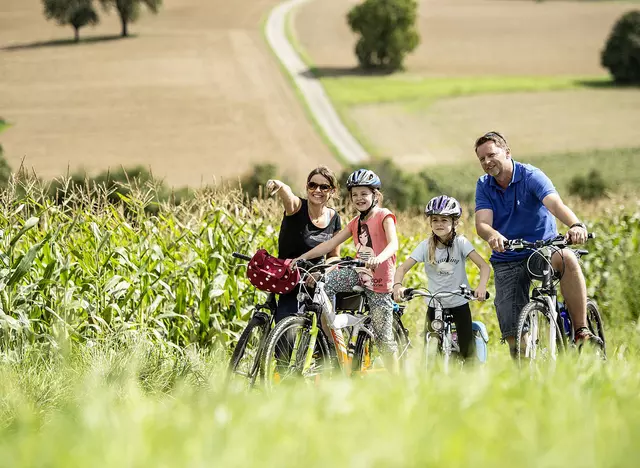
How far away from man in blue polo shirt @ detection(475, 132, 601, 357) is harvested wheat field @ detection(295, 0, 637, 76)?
220ft

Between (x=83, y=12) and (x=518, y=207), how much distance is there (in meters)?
51.9

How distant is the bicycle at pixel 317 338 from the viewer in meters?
5.30

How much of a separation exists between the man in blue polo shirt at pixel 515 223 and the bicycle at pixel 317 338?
77cm

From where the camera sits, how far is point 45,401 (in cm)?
548

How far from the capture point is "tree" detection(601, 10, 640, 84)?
78.2 m

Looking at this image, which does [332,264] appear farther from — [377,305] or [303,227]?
[303,227]

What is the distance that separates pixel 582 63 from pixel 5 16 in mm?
48480

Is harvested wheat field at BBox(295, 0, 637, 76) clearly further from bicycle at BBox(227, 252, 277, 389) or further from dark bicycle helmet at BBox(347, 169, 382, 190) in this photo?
bicycle at BBox(227, 252, 277, 389)

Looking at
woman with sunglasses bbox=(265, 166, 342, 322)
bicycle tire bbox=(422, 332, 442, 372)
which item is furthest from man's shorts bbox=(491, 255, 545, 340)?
woman with sunglasses bbox=(265, 166, 342, 322)

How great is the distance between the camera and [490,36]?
275 ft

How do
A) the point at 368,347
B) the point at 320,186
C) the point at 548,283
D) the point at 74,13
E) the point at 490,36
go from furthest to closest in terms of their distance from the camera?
the point at 490,36
the point at 74,13
the point at 368,347
the point at 320,186
the point at 548,283

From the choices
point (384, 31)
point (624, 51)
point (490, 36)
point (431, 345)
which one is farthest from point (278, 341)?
point (490, 36)

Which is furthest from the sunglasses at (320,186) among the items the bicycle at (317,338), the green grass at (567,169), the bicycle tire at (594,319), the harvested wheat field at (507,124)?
the harvested wheat field at (507,124)

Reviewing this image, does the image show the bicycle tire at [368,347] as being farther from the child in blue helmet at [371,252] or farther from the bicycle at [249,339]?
the bicycle at [249,339]
